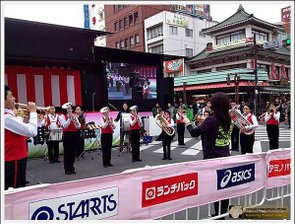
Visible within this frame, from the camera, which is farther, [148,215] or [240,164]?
[240,164]

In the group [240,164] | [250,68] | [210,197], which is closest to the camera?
[210,197]

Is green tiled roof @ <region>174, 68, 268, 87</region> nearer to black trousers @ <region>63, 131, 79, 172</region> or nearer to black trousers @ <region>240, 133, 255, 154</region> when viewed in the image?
black trousers @ <region>240, 133, 255, 154</region>

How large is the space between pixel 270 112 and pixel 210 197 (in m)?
6.64

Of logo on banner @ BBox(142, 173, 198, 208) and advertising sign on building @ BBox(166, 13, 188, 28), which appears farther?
advertising sign on building @ BBox(166, 13, 188, 28)

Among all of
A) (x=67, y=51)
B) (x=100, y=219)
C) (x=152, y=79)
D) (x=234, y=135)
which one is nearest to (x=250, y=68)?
(x=152, y=79)

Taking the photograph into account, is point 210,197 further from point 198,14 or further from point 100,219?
point 198,14

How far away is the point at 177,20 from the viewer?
40000mm

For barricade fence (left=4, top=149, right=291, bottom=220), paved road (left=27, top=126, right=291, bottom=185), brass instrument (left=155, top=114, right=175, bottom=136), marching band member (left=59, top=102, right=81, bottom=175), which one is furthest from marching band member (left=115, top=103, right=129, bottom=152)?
barricade fence (left=4, top=149, right=291, bottom=220)

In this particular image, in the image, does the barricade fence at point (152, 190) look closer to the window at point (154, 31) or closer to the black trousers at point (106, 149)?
the black trousers at point (106, 149)

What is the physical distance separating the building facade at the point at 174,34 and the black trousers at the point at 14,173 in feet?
121

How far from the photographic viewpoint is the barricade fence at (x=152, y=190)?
2.78 metres

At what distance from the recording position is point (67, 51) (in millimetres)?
11633

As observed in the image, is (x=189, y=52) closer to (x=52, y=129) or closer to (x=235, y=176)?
(x=52, y=129)

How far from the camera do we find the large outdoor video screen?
618 inches
